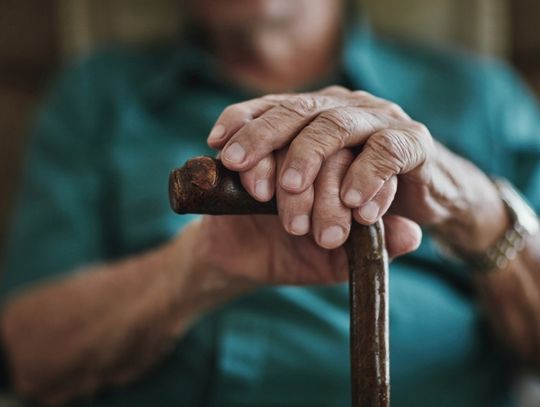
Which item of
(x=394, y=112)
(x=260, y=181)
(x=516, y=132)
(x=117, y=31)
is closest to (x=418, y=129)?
(x=394, y=112)

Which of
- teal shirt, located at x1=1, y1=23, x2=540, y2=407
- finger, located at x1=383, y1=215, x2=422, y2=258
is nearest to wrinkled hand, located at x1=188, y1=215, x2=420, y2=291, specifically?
finger, located at x1=383, y1=215, x2=422, y2=258

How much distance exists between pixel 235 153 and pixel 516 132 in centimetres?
60

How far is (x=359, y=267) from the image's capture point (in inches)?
19.6

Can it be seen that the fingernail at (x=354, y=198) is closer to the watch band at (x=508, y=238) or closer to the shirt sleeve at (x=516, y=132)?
the watch band at (x=508, y=238)

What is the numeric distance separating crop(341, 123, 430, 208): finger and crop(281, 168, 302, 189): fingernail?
0.03m

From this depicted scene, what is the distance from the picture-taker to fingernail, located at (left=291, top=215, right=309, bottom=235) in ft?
1.65

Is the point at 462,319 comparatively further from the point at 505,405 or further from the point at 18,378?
the point at 18,378

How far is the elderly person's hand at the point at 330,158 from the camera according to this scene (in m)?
0.50

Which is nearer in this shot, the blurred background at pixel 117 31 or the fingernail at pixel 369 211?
the fingernail at pixel 369 211

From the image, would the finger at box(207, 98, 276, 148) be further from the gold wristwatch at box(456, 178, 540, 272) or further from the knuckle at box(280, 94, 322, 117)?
the gold wristwatch at box(456, 178, 540, 272)

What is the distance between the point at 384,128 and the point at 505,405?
53 cm

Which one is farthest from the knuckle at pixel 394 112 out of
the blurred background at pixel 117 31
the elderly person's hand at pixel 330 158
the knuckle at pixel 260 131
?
the blurred background at pixel 117 31

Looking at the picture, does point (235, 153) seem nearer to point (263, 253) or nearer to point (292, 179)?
point (292, 179)

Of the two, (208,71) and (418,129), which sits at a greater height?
(418,129)
